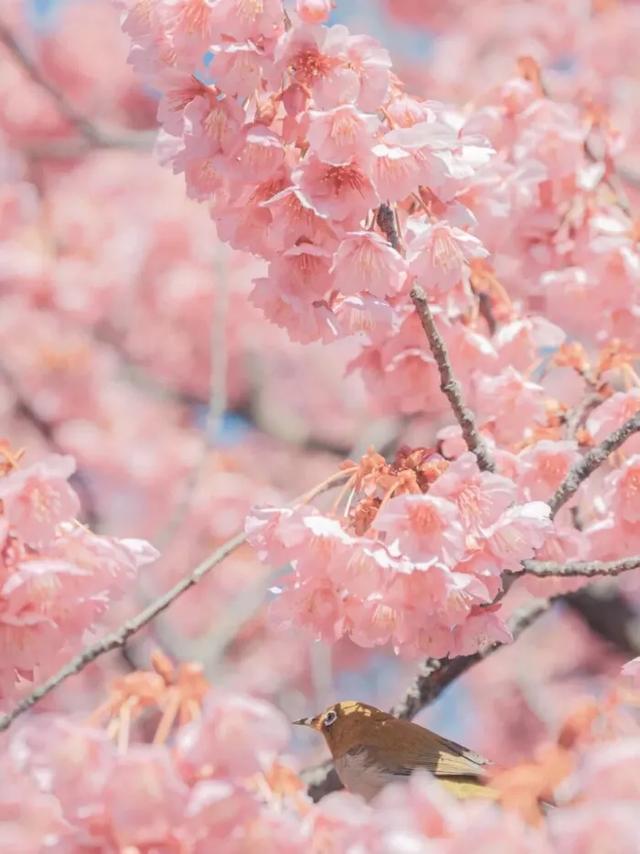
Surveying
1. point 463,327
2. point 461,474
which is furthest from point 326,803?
point 463,327

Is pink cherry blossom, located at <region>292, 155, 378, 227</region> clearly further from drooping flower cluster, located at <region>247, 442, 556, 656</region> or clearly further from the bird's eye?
the bird's eye

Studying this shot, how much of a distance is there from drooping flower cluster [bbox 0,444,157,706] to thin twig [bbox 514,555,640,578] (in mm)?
633

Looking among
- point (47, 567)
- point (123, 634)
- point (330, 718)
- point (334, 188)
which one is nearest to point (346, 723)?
point (330, 718)

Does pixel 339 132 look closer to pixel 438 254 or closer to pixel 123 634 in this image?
pixel 438 254

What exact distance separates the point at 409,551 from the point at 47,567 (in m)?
0.55

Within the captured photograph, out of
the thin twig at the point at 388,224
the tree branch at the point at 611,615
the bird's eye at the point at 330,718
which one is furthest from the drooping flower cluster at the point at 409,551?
the tree branch at the point at 611,615

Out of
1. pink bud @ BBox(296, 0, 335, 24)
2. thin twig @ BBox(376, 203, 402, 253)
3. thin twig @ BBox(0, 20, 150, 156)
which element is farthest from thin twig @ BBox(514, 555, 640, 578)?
thin twig @ BBox(0, 20, 150, 156)

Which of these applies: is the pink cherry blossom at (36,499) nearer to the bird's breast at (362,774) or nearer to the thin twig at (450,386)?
the thin twig at (450,386)

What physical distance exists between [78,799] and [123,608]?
4.07m

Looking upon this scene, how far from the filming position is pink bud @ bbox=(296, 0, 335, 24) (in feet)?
5.88

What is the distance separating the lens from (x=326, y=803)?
5.06ft

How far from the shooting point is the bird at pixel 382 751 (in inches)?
88.7

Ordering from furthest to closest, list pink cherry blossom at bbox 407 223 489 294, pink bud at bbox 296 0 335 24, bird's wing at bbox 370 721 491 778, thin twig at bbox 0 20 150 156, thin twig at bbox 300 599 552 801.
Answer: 1. thin twig at bbox 0 20 150 156
2. thin twig at bbox 300 599 552 801
3. bird's wing at bbox 370 721 491 778
4. pink cherry blossom at bbox 407 223 489 294
5. pink bud at bbox 296 0 335 24

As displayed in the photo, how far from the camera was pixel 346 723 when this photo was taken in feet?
8.45
